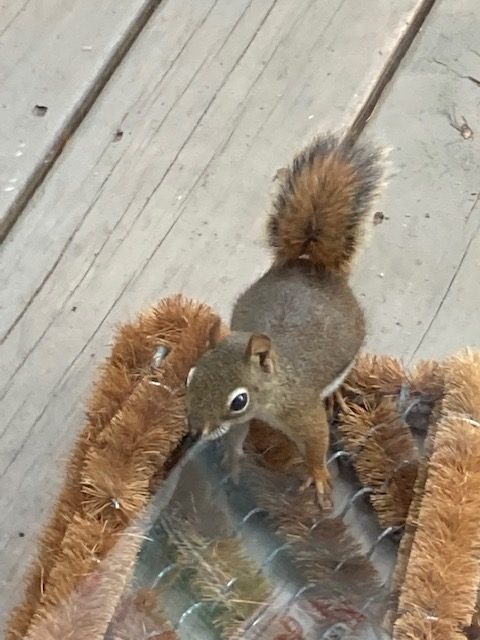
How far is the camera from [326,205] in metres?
1.05

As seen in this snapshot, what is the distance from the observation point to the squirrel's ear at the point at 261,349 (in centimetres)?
93

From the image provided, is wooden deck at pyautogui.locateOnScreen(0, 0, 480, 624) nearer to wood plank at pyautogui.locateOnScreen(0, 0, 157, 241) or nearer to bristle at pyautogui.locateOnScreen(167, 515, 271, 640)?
wood plank at pyautogui.locateOnScreen(0, 0, 157, 241)

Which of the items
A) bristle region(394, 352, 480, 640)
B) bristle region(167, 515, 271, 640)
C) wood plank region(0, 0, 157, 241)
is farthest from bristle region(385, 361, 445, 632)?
wood plank region(0, 0, 157, 241)

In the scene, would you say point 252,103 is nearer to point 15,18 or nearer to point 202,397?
point 15,18

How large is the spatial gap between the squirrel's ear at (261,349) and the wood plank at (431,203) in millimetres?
319

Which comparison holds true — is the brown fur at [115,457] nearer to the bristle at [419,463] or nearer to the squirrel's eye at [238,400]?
the squirrel's eye at [238,400]

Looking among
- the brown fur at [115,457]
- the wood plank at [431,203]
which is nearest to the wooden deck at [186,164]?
A: the wood plank at [431,203]

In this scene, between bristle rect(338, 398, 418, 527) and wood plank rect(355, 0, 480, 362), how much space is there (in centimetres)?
25

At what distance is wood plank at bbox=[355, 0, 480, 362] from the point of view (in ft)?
4.18

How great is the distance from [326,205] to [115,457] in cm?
31

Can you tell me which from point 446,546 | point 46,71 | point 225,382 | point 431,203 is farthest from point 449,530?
point 46,71

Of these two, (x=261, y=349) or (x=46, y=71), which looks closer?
(x=261, y=349)

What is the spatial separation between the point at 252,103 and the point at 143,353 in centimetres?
51

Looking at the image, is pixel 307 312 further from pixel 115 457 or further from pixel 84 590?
pixel 84 590
